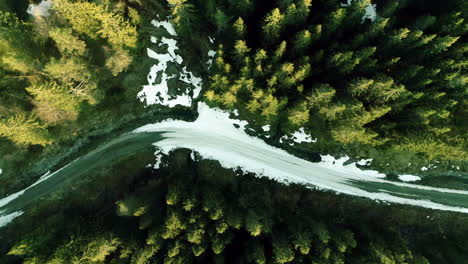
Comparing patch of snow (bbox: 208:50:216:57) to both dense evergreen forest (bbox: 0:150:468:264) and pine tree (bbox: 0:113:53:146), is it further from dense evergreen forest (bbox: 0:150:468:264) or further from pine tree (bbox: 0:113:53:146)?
pine tree (bbox: 0:113:53:146)

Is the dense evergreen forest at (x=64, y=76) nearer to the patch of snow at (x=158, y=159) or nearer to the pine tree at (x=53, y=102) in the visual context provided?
the pine tree at (x=53, y=102)

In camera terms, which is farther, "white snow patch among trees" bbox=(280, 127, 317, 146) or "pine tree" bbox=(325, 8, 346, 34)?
"white snow patch among trees" bbox=(280, 127, 317, 146)

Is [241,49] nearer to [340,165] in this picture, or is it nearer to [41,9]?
[340,165]

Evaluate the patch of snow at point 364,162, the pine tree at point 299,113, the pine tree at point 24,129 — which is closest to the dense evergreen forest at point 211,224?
the patch of snow at point 364,162

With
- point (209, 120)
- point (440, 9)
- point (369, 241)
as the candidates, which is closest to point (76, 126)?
point (209, 120)

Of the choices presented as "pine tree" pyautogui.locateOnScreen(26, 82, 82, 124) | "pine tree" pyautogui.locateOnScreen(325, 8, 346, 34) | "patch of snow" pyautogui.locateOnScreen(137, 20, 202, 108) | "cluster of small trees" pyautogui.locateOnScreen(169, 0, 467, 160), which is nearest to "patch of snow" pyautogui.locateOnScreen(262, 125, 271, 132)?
"cluster of small trees" pyautogui.locateOnScreen(169, 0, 467, 160)

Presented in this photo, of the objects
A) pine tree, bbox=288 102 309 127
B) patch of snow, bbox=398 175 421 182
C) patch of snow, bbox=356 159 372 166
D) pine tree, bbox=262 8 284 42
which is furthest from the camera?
patch of snow, bbox=398 175 421 182
